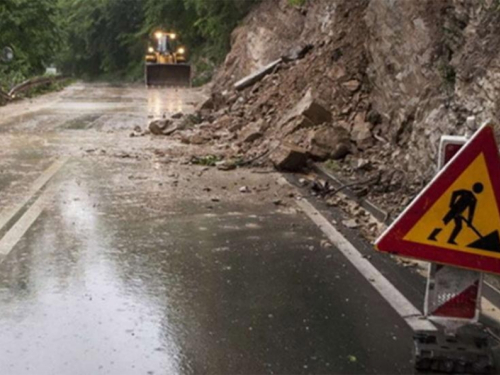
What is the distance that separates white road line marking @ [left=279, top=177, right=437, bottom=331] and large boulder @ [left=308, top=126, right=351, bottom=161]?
10.6 ft

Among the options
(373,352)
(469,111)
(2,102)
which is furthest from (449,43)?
(2,102)

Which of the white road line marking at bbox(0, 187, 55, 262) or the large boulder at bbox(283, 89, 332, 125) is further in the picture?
the large boulder at bbox(283, 89, 332, 125)

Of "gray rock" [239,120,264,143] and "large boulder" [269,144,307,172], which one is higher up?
"large boulder" [269,144,307,172]

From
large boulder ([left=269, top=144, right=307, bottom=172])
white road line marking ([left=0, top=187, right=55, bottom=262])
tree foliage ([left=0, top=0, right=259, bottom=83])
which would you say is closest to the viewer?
white road line marking ([left=0, top=187, right=55, bottom=262])

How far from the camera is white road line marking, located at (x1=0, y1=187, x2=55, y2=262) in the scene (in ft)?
22.7

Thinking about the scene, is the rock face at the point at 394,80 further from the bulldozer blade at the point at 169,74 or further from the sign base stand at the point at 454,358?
the bulldozer blade at the point at 169,74

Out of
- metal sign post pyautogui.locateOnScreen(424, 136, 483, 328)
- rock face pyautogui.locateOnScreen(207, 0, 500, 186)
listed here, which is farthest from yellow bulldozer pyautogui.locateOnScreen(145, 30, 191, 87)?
metal sign post pyautogui.locateOnScreen(424, 136, 483, 328)

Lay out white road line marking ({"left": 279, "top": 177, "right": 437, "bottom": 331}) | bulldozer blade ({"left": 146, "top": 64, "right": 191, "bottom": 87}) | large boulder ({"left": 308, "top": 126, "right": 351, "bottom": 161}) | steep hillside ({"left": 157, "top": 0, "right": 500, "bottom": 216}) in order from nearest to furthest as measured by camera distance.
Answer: white road line marking ({"left": 279, "top": 177, "right": 437, "bottom": 331})
steep hillside ({"left": 157, "top": 0, "right": 500, "bottom": 216})
large boulder ({"left": 308, "top": 126, "right": 351, "bottom": 161})
bulldozer blade ({"left": 146, "top": 64, "right": 191, "bottom": 87})

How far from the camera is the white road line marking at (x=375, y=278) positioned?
5062 mm

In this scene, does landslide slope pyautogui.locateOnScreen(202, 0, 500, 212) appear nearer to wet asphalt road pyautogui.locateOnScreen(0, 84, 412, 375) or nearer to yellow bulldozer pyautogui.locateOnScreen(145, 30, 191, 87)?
wet asphalt road pyautogui.locateOnScreen(0, 84, 412, 375)

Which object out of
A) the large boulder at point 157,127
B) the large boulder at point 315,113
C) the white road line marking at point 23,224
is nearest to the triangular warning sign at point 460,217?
the white road line marking at point 23,224

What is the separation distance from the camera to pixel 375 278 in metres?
6.10

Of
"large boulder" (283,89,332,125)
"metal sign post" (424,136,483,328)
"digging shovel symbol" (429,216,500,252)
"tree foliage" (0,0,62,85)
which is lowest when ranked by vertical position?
"tree foliage" (0,0,62,85)

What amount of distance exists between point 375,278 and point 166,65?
130 feet
